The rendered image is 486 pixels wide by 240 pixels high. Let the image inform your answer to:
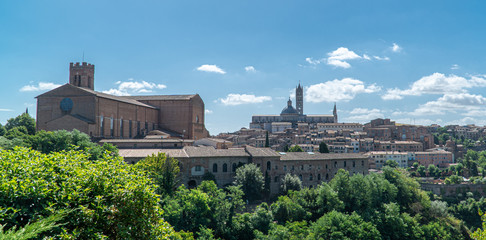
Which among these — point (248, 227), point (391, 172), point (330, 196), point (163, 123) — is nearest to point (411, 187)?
point (391, 172)

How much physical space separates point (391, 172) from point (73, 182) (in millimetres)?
37254

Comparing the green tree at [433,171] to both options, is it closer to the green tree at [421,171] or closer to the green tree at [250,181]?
the green tree at [421,171]

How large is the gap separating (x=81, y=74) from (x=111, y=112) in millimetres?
13552

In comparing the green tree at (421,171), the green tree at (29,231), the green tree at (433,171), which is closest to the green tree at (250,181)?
the green tree at (29,231)

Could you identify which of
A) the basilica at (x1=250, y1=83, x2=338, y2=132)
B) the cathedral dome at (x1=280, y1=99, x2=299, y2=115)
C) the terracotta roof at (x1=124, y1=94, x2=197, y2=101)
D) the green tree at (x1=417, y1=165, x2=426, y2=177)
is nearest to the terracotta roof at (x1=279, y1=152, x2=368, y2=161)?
the terracotta roof at (x1=124, y1=94, x2=197, y2=101)

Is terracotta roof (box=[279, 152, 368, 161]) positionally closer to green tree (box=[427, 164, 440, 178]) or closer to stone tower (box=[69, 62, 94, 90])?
stone tower (box=[69, 62, 94, 90])

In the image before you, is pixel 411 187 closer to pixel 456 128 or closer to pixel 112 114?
pixel 112 114

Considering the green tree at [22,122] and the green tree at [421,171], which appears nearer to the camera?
the green tree at [22,122]

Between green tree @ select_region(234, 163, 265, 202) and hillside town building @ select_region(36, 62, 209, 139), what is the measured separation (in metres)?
18.0

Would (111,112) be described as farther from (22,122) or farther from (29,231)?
(29,231)

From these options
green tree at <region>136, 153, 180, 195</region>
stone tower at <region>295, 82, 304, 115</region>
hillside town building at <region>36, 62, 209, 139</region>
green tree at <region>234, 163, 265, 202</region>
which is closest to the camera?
green tree at <region>136, 153, 180, 195</region>

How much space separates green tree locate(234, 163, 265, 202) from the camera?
3538cm

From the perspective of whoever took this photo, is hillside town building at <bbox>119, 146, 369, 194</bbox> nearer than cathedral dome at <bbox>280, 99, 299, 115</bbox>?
Yes

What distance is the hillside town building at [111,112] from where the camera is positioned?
43781 mm
